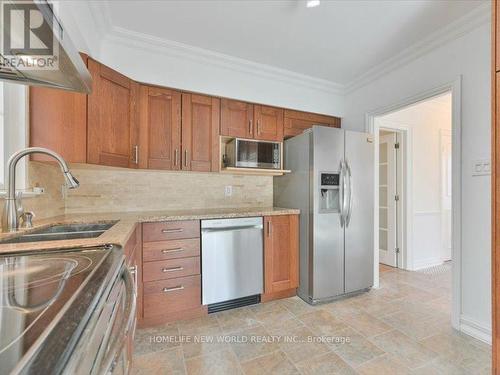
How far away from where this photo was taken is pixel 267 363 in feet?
5.04

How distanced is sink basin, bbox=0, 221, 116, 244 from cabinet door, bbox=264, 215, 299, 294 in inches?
56.2

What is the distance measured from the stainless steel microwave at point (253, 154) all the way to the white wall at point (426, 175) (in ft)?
6.25

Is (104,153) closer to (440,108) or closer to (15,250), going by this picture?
(15,250)

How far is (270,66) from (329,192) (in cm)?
155

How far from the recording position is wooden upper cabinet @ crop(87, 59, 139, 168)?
65.5 inches

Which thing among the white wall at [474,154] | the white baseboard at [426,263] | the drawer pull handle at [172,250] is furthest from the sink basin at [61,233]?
the white baseboard at [426,263]

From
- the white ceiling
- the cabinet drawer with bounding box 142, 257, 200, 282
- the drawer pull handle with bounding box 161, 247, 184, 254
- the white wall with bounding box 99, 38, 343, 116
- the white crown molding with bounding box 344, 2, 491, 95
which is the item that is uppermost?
the white ceiling

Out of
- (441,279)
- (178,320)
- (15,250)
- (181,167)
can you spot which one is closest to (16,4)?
(15,250)

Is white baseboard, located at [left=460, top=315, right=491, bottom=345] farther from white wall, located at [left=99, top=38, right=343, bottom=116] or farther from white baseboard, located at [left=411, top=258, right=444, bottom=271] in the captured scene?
white wall, located at [left=99, top=38, right=343, bottom=116]

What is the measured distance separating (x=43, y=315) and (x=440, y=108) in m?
4.85

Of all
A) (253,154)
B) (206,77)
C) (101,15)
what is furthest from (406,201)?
(101,15)

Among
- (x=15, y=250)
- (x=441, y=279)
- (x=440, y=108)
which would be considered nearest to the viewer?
(x=15, y=250)

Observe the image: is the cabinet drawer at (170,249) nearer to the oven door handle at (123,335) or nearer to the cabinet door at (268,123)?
Answer: the oven door handle at (123,335)

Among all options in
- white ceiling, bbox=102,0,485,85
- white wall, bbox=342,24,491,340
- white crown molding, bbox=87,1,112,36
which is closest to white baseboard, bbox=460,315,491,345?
white wall, bbox=342,24,491,340
